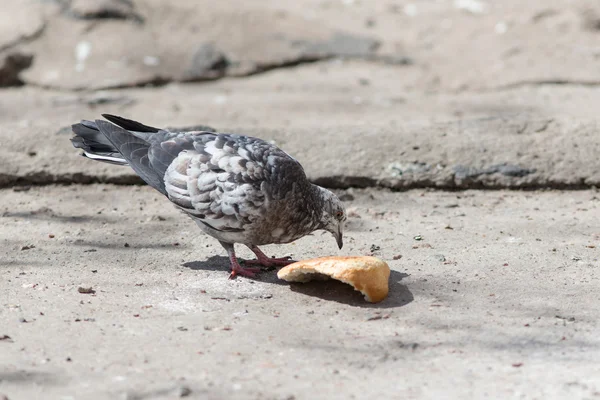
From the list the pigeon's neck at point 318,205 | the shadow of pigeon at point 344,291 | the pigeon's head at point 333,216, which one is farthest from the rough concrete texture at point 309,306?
the pigeon's neck at point 318,205

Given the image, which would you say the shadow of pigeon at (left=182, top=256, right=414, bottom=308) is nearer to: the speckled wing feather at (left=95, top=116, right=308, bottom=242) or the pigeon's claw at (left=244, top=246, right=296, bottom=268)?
the pigeon's claw at (left=244, top=246, right=296, bottom=268)

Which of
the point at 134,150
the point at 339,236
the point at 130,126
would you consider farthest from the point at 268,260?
the point at 130,126

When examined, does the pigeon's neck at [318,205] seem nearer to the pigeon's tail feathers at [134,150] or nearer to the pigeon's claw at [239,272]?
the pigeon's claw at [239,272]

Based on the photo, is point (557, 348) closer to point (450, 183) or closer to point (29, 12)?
point (450, 183)

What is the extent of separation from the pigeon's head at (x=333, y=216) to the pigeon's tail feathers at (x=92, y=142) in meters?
1.41

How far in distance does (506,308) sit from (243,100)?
5.22m

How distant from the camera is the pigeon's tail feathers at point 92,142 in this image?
5629 millimetres

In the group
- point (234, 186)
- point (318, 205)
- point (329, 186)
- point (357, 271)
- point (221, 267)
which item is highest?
point (234, 186)

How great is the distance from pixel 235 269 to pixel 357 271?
3.03 feet

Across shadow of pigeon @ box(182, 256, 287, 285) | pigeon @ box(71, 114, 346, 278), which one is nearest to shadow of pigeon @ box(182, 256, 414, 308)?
shadow of pigeon @ box(182, 256, 287, 285)

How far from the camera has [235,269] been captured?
5215 mm

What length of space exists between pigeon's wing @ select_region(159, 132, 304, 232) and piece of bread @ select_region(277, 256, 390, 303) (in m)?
0.51

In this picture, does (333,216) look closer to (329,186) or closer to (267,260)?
(267,260)

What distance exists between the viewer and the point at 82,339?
4121 millimetres
